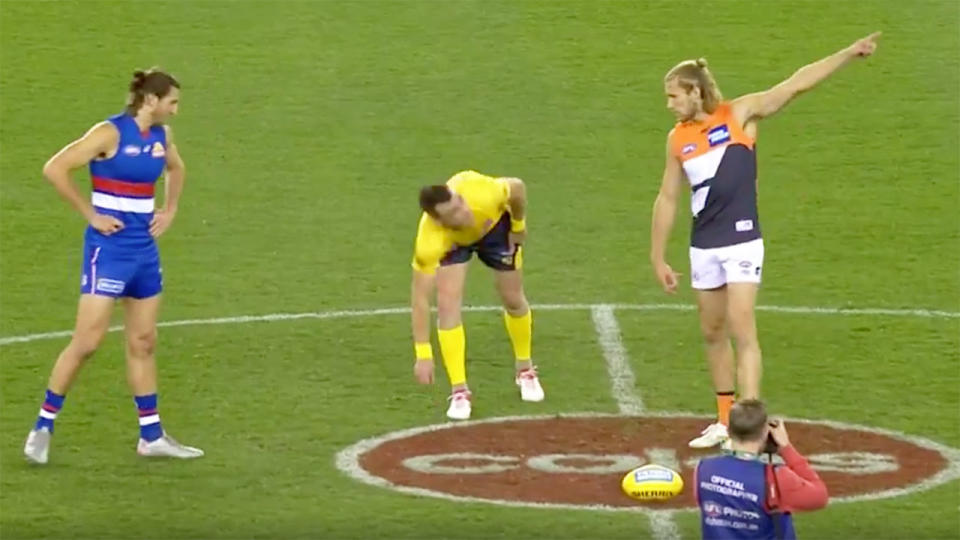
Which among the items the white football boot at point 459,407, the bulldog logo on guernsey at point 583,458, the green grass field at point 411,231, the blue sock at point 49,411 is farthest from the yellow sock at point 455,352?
the blue sock at point 49,411

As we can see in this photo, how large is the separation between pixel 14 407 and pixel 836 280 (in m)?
7.31

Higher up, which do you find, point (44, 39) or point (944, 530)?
point (44, 39)

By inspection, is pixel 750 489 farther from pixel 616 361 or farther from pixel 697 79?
pixel 616 361

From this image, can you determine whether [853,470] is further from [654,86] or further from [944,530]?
[654,86]

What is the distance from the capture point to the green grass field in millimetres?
13406

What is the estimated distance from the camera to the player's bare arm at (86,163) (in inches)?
528

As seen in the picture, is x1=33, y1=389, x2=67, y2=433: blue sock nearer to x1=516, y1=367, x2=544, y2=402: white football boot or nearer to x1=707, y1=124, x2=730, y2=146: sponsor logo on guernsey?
x1=516, y1=367, x2=544, y2=402: white football boot

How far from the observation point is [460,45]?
1072 inches

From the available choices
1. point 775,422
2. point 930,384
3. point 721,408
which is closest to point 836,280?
point 930,384

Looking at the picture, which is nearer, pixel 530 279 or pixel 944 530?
pixel 944 530

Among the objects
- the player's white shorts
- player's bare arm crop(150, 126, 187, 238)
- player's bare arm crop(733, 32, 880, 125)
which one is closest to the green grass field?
player's bare arm crop(150, 126, 187, 238)

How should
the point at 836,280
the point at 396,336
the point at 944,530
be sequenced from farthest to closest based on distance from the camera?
the point at 836,280 → the point at 396,336 → the point at 944,530

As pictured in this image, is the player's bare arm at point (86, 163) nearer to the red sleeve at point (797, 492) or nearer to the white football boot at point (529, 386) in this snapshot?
the white football boot at point (529, 386)

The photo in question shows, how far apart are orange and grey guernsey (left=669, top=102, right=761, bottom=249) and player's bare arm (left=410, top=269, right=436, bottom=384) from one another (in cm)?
175
